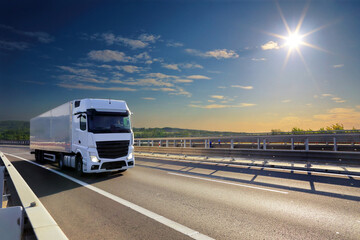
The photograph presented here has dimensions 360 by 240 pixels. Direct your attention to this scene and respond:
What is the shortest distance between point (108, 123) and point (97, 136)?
3.06 ft

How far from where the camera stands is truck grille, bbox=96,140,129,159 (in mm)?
11164

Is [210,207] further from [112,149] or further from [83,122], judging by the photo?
[83,122]

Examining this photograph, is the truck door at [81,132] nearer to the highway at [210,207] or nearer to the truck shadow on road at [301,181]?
the highway at [210,207]

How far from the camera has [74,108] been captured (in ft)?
42.6

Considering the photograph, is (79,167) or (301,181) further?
(79,167)

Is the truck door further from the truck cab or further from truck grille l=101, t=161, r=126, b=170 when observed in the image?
truck grille l=101, t=161, r=126, b=170

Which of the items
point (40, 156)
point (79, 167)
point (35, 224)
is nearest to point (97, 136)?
point (79, 167)

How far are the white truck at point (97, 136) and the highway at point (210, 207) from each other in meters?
1.22

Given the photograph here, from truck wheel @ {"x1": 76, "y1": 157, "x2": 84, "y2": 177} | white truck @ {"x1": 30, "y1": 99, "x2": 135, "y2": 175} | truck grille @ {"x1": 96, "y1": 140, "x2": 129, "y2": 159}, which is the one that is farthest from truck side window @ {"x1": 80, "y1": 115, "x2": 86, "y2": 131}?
truck wheel @ {"x1": 76, "y1": 157, "x2": 84, "y2": 177}

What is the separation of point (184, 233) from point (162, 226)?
0.58 m

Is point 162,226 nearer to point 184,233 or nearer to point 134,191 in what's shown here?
point 184,233

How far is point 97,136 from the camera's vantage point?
440 inches

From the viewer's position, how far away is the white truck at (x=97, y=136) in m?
11.1

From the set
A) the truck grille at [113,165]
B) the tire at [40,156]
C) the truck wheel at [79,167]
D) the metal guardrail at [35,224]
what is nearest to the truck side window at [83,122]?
the truck wheel at [79,167]
